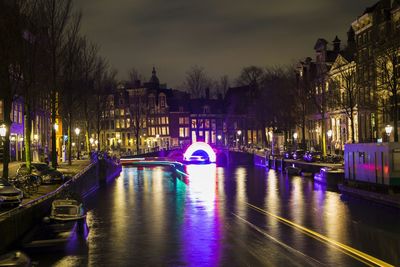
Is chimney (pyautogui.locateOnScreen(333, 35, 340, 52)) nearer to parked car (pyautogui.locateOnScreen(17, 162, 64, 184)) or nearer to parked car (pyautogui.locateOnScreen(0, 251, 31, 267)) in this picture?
parked car (pyautogui.locateOnScreen(17, 162, 64, 184))

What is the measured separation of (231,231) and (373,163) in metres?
16.4

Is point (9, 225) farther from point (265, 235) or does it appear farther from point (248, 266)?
point (265, 235)

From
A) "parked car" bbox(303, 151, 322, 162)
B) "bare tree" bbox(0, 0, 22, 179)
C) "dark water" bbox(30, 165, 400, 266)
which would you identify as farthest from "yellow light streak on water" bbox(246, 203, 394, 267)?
"parked car" bbox(303, 151, 322, 162)

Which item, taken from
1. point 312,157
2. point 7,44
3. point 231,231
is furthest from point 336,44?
point 231,231

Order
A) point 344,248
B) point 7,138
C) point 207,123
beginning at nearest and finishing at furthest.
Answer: point 344,248 < point 7,138 < point 207,123

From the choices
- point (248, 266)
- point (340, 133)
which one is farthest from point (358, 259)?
point (340, 133)

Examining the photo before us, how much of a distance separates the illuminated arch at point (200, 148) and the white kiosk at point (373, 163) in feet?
221

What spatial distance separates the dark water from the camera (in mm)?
19516

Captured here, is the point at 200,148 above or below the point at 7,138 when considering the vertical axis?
below

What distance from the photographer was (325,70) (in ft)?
320

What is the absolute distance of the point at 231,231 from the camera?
25.7 meters

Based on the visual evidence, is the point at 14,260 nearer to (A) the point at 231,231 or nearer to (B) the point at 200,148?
(A) the point at 231,231

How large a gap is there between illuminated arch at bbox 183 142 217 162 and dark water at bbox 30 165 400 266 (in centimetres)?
6492

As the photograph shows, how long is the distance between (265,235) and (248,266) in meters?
6.33
